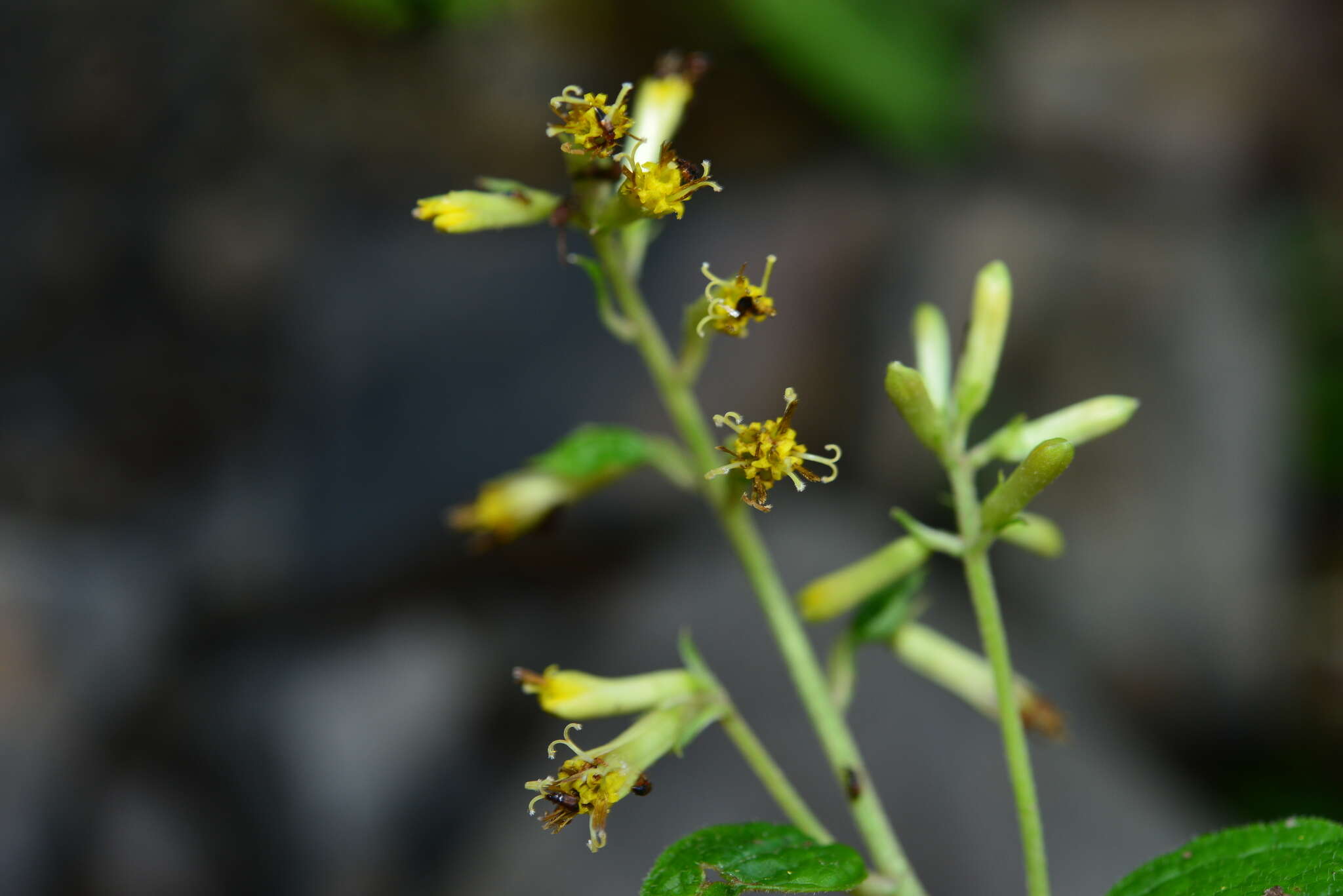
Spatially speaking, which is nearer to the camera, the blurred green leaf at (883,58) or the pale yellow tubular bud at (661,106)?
the pale yellow tubular bud at (661,106)

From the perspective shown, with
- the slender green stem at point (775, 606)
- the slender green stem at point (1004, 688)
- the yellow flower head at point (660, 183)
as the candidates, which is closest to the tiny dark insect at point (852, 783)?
the slender green stem at point (775, 606)

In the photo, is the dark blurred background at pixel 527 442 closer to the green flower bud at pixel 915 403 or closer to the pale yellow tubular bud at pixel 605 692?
the pale yellow tubular bud at pixel 605 692

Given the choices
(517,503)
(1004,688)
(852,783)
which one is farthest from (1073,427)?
(517,503)

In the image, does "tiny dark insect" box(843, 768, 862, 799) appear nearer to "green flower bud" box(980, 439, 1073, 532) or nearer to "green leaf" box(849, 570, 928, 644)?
"green leaf" box(849, 570, 928, 644)

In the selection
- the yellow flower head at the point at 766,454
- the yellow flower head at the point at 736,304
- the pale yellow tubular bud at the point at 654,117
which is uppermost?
the pale yellow tubular bud at the point at 654,117

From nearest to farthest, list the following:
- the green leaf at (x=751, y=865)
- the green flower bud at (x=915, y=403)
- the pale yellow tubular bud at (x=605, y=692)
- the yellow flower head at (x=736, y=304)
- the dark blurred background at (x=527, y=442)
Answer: the green leaf at (x=751, y=865), the green flower bud at (x=915, y=403), the yellow flower head at (x=736, y=304), the pale yellow tubular bud at (x=605, y=692), the dark blurred background at (x=527, y=442)

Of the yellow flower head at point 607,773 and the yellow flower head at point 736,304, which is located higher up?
the yellow flower head at point 736,304

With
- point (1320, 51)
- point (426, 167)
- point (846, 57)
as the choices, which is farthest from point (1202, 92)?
point (426, 167)
